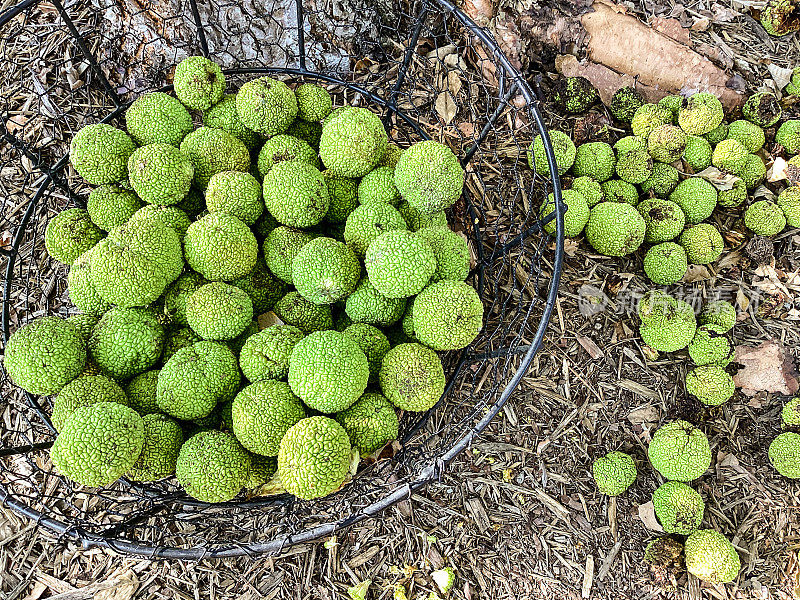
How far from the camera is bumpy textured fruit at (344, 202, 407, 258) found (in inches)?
97.1

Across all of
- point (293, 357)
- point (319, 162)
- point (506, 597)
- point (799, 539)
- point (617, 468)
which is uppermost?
point (319, 162)

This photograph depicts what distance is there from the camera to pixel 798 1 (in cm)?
363

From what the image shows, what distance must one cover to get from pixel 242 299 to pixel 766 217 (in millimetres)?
2845

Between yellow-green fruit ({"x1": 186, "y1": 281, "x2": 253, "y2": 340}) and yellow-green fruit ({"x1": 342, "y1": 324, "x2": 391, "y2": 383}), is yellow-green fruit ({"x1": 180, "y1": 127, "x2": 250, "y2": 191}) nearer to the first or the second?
yellow-green fruit ({"x1": 186, "y1": 281, "x2": 253, "y2": 340})

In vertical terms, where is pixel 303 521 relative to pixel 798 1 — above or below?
below

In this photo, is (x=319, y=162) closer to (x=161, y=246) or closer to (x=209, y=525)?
(x=161, y=246)

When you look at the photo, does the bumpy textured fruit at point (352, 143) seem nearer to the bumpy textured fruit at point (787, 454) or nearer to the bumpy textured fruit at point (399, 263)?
the bumpy textured fruit at point (399, 263)

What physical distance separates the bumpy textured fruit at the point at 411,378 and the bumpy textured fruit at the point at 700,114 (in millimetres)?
2087

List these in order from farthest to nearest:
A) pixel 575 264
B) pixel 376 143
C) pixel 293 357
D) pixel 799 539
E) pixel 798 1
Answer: pixel 798 1, pixel 575 264, pixel 799 539, pixel 376 143, pixel 293 357

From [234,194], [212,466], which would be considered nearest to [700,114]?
[234,194]

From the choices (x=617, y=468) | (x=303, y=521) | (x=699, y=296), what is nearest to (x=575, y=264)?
(x=699, y=296)

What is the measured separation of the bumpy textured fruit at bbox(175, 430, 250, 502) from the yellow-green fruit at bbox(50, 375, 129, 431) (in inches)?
14.9

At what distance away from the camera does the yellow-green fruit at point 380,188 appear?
2.53m

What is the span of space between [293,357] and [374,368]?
1.21ft
